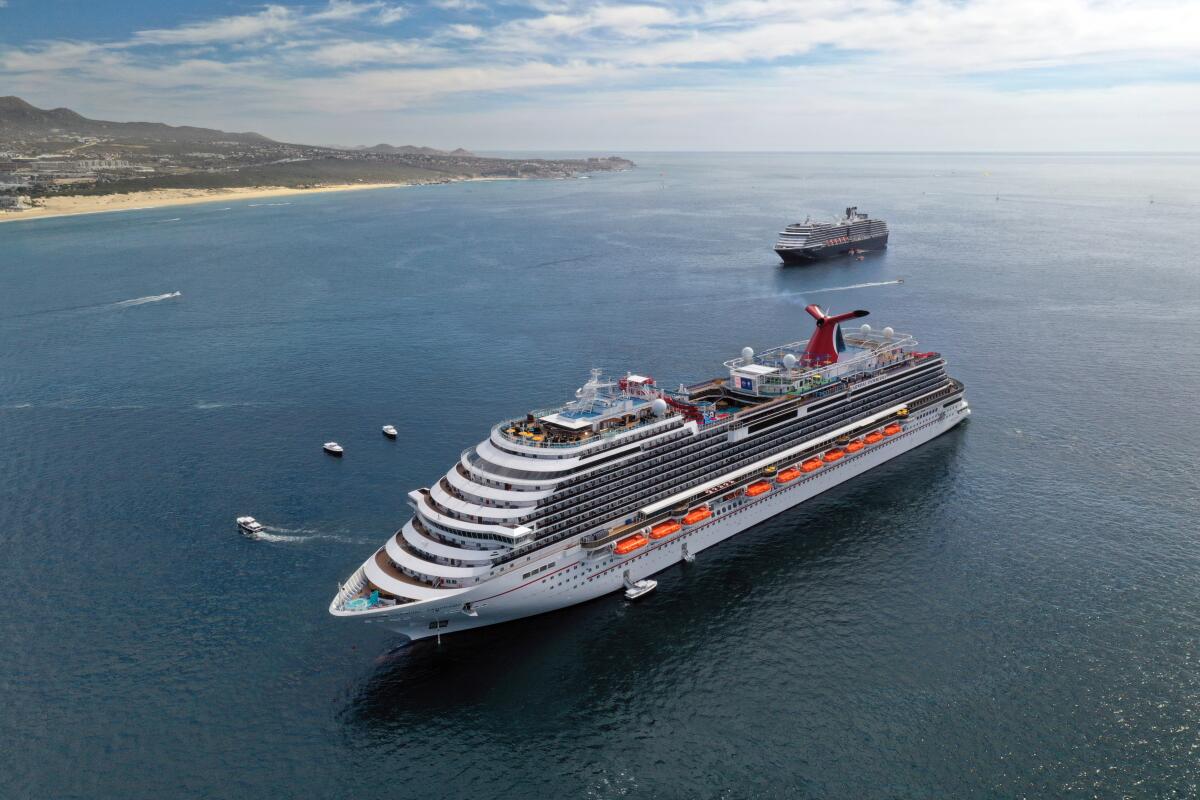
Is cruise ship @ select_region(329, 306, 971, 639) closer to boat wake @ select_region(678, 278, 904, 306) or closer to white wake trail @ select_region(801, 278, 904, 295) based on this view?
boat wake @ select_region(678, 278, 904, 306)

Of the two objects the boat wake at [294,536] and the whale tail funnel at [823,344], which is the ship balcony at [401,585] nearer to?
the boat wake at [294,536]

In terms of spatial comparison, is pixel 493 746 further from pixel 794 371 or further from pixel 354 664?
pixel 794 371

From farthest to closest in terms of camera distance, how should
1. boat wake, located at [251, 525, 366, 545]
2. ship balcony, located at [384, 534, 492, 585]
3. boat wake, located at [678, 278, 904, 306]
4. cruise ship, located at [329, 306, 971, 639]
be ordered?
1. boat wake, located at [678, 278, 904, 306]
2. boat wake, located at [251, 525, 366, 545]
3. cruise ship, located at [329, 306, 971, 639]
4. ship balcony, located at [384, 534, 492, 585]

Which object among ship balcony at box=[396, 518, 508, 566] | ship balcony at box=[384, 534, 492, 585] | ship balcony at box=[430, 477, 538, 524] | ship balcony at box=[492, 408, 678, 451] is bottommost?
ship balcony at box=[384, 534, 492, 585]

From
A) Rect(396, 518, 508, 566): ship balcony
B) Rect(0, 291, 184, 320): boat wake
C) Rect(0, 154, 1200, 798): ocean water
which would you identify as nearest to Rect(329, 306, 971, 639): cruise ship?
Rect(396, 518, 508, 566): ship balcony

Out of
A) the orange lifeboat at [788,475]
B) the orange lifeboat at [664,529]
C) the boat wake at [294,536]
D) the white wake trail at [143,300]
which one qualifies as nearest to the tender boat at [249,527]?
the boat wake at [294,536]
